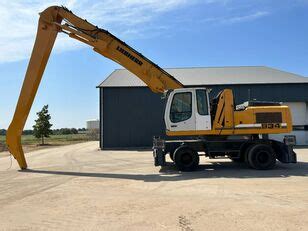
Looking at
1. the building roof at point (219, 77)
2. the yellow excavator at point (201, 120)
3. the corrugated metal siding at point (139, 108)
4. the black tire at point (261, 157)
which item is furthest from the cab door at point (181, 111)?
the building roof at point (219, 77)

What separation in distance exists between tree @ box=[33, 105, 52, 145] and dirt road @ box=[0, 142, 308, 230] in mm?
33315

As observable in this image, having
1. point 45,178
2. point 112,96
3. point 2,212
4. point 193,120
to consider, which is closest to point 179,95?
point 193,120

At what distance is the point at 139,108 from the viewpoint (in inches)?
1217

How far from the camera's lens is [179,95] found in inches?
633

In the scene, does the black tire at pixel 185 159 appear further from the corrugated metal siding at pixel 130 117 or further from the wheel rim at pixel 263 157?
the corrugated metal siding at pixel 130 117

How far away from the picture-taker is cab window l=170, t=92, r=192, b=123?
16016 mm

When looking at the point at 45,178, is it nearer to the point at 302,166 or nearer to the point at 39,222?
the point at 39,222

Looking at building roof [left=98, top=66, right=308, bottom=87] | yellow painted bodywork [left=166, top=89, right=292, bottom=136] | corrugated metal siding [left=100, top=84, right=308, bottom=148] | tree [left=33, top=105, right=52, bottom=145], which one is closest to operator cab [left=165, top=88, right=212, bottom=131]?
yellow painted bodywork [left=166, top=89, right=292, bottom=136]

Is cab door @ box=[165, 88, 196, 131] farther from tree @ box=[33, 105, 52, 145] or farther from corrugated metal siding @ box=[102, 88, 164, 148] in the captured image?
tree @ box=[33, 105, 52, 145]

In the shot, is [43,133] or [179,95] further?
[43,133]

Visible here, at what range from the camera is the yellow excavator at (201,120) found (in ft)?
52.1

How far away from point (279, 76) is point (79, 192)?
25077mm

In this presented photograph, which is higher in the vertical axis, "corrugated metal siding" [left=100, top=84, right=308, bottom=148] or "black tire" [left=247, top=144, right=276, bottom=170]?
"corrugated metal siding" [left=100, top=84, right=308, bottom=148]

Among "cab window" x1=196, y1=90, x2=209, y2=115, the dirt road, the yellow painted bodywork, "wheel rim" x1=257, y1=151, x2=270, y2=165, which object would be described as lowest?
the dirt road
